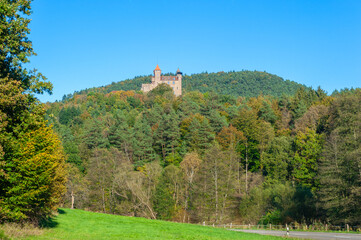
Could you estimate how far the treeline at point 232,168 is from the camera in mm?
39469

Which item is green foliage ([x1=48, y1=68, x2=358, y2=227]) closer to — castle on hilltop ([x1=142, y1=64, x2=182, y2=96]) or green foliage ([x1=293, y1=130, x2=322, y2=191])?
green foliage ([x1=293, y1=130, x2=322, y2=191])

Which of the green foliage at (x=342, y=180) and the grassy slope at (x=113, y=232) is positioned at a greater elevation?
the green foliage at (x=342, y=180)

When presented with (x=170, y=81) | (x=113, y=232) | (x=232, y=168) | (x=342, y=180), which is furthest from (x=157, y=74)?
(x=113, y=232)

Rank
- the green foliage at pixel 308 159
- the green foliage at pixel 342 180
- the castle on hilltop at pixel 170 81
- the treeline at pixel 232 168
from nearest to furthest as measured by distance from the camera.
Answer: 1. the green foliage at pixel 342 180
2. the treeline at pixel 232 168
3. the green foliage at pixel 308 159
4. the castle on hilltop at pixel 170 81

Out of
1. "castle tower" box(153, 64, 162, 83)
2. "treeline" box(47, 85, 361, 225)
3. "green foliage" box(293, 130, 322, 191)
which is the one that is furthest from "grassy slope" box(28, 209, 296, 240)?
"castle tower" box(153, 64, 162, 83)

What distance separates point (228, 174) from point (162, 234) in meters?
26.8

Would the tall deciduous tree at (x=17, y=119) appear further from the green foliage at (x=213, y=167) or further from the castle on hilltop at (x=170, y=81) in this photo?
the castle on hilltop at (x=170, y=81)

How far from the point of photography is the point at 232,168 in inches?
2231

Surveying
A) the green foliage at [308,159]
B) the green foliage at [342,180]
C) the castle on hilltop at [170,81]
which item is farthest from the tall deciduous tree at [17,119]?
the castle on hilltop at [170,81]

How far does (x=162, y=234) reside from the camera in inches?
914

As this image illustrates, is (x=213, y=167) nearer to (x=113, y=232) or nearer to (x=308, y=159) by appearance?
(x=308, y=159)

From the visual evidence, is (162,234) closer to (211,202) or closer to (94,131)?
(211,202)

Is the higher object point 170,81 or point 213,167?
point 170,81

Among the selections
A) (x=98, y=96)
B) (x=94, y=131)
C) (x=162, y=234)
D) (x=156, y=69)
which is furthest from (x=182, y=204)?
(x=156, y=69)
